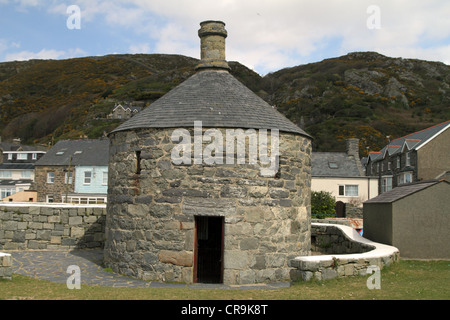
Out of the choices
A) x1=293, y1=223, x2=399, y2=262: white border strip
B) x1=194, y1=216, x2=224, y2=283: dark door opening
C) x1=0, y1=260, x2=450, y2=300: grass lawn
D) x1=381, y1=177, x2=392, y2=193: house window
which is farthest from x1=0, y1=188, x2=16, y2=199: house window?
x1=293, y1=223, x2=399, y2=262: white border strip

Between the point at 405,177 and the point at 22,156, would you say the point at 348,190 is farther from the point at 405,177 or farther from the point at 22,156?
the point at 22,156

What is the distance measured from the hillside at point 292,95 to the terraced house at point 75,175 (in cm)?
1617

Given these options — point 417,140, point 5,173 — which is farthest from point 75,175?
point 417,140

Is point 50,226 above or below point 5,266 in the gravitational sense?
above

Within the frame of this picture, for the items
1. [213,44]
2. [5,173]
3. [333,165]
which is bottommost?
[5,173]

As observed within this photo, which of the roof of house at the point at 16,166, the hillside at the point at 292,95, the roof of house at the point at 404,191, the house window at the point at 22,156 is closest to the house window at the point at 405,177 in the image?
the hillside at the point at 292,95

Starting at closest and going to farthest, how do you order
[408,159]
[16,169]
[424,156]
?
[424,156] → [408,159] → [16,169]

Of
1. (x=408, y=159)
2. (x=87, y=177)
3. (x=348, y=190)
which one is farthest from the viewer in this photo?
(x=87, y=177)

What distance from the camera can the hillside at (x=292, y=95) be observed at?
6203 cm

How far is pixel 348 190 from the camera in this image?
33812mm

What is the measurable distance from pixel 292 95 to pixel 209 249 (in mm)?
67344

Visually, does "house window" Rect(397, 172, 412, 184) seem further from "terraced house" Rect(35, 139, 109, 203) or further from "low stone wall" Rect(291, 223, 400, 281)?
"terraced house" Rect(35, 139, 109, 203)

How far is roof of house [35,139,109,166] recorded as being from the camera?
120 feet

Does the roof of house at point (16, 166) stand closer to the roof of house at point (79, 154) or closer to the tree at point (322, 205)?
the roof of house at point (79, 154)
